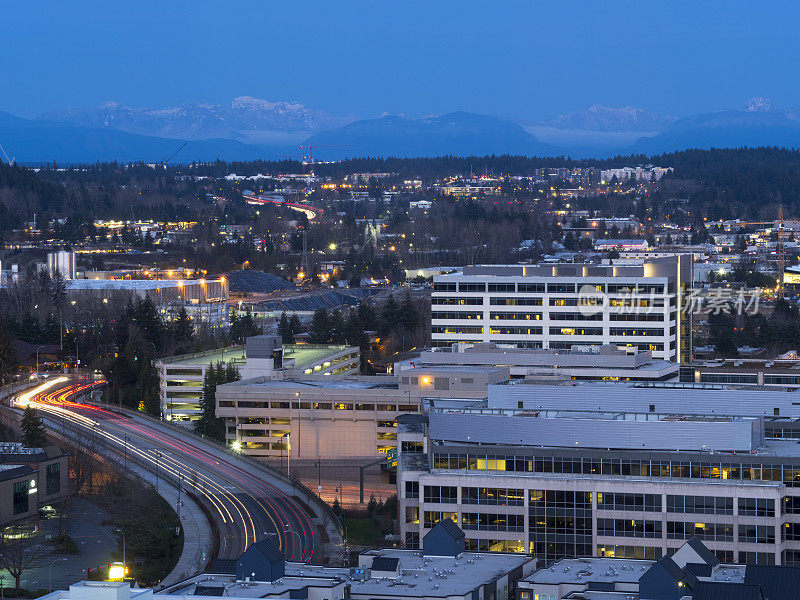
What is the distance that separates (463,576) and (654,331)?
43657 mm

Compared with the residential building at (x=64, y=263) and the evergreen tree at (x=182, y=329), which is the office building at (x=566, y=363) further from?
the residential building at (x=64, y=263)

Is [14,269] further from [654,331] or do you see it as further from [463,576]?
[463,576]

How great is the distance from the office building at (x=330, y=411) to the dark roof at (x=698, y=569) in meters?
28.1

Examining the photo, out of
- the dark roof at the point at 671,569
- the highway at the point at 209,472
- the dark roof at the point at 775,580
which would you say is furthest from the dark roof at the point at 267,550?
the highway at the point at 209,472

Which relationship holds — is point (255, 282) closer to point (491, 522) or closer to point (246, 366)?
point (246, 366)

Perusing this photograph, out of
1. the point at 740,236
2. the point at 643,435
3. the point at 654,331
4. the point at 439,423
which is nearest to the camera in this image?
the point at 643,435

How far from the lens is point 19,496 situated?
169ft

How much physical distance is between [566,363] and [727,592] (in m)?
37.0

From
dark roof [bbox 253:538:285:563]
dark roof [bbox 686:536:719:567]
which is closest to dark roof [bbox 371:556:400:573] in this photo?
dark roof [bbox 253:538:285:563]

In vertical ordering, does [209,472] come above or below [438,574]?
below

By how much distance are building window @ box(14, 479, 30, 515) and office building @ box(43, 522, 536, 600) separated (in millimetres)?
17983

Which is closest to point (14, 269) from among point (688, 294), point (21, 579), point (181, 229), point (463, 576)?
point (181, 229)

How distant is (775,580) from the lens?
31672 millimetres

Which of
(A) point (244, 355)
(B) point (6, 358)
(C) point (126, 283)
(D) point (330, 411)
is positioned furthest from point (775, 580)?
(C) point (126, 283)
